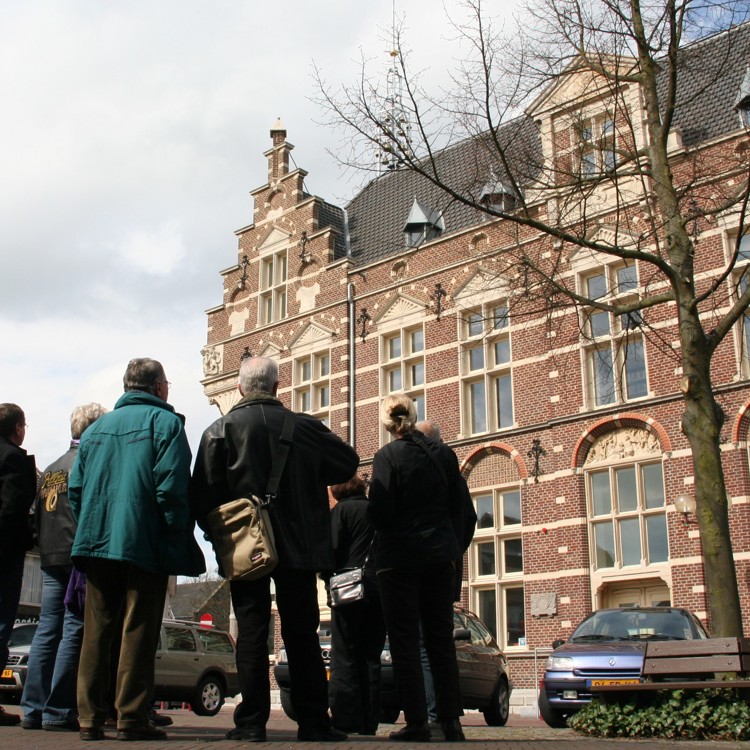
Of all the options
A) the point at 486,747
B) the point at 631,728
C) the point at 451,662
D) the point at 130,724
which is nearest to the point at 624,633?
the point at 631,728

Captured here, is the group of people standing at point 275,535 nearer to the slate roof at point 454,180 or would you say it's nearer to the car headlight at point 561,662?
the car headlight at point 561,662

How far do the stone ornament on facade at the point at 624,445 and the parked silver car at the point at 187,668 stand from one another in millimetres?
7830

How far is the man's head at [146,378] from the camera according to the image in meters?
5.43

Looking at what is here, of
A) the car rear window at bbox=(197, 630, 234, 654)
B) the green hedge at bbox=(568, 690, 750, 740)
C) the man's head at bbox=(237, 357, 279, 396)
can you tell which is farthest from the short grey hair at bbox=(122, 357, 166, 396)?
the car rear window at bbox=(197, 630, 234, 654)

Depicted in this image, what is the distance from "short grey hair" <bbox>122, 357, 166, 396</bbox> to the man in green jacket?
234 millimetres

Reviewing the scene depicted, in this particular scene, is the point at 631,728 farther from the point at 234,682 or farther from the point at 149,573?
the point at 234,682

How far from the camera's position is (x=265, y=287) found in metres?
26.9

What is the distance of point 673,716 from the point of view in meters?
7.59

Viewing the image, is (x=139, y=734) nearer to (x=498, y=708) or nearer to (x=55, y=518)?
(x=55, y=518)

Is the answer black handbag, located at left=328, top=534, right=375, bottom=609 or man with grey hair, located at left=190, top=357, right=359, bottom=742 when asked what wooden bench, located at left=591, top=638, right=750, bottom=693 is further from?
man with grey hair, located at left=190, top=357, right=359, bottom=742

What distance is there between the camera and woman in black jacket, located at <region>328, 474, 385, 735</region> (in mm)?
6605

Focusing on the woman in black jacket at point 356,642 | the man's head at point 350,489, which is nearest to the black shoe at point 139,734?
the woman in black jacket at point 356,642

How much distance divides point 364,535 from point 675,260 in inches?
207

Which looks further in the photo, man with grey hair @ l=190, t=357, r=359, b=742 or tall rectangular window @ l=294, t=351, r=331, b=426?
tall rectangular window @ l=294, t=351, r=331, b=426
